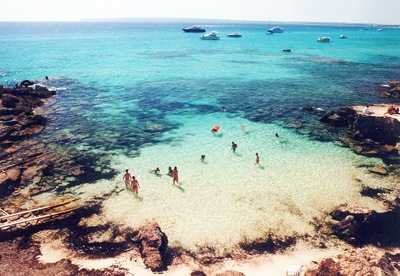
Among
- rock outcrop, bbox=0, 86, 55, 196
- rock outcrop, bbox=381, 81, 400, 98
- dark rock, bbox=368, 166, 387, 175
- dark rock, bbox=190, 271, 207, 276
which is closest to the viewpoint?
dark rock, bbox=190, 271, 207, 276

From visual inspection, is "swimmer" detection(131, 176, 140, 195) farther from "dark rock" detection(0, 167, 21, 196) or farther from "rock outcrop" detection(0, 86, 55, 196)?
"dark rock" detection(0, 167, 21, 196)

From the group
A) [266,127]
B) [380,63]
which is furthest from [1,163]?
[380,63]

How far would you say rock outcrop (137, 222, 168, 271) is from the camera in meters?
12.0

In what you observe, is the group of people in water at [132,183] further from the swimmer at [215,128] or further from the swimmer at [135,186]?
the swimmer at [215,128]

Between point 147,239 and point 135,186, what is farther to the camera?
point 135,186

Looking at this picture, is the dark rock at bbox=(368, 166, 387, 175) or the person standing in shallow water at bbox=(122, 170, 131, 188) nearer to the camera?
the person standing in shallow water at bbox=(122, 170, 131, 188)

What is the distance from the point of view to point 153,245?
1260 cm

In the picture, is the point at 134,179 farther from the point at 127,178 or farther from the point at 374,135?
the point at 374,135

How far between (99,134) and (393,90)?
43425 millimetres

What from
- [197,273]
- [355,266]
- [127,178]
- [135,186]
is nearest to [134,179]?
[135,186]

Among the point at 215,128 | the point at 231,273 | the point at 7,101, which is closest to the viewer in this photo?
the point at 231,273

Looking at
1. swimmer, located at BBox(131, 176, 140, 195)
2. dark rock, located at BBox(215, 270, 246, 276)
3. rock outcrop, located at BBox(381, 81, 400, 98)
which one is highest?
rock outcrop, located at BBox(381, 81, 400, 98)

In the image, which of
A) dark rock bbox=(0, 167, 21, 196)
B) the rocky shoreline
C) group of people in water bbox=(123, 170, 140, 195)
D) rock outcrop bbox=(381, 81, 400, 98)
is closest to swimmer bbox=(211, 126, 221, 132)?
group of people in water bbox=(123, 170, 140, 195)

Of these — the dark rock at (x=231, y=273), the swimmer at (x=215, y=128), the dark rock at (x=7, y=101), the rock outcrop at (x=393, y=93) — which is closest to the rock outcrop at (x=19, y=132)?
the dark rock at (x=7, y=101)
